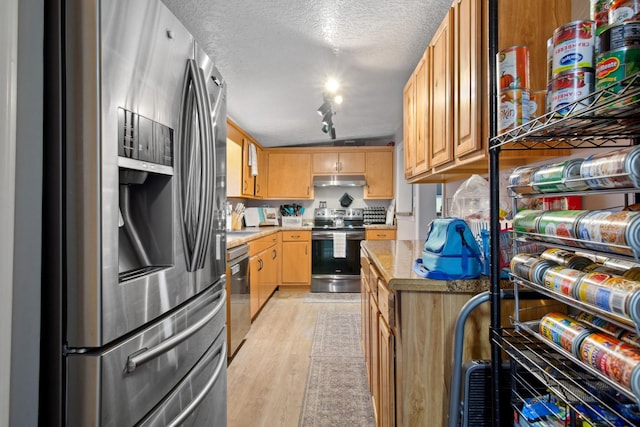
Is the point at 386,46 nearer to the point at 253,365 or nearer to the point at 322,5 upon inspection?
the point at 322,5

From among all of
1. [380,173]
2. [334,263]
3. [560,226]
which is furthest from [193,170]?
[380,173]

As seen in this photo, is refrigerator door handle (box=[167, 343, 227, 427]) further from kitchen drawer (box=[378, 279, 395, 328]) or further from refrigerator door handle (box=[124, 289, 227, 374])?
kitchen drawer (box=[378, 279, 395, 328])

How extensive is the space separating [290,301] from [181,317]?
10.7ft

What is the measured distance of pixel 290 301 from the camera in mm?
4305

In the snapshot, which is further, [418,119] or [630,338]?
[418,119]

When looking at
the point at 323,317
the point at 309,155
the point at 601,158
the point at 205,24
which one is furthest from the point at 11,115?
the point at 309,155

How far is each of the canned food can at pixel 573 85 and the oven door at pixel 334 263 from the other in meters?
3.96

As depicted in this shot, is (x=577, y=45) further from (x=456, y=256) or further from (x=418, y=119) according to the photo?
(x=418, y=119)

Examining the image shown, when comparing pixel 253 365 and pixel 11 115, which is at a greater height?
pixel 11 115

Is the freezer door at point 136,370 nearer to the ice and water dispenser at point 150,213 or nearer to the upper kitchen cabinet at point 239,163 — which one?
the ice and water dispenser at point 150,213

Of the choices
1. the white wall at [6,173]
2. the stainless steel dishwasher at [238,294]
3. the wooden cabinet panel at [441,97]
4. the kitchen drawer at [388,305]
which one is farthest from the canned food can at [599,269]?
the stainless steel dishwasher at [238,294]

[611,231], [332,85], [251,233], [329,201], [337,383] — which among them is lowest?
[337,383]

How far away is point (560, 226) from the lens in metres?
0.73

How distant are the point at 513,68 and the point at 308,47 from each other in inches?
63.0
